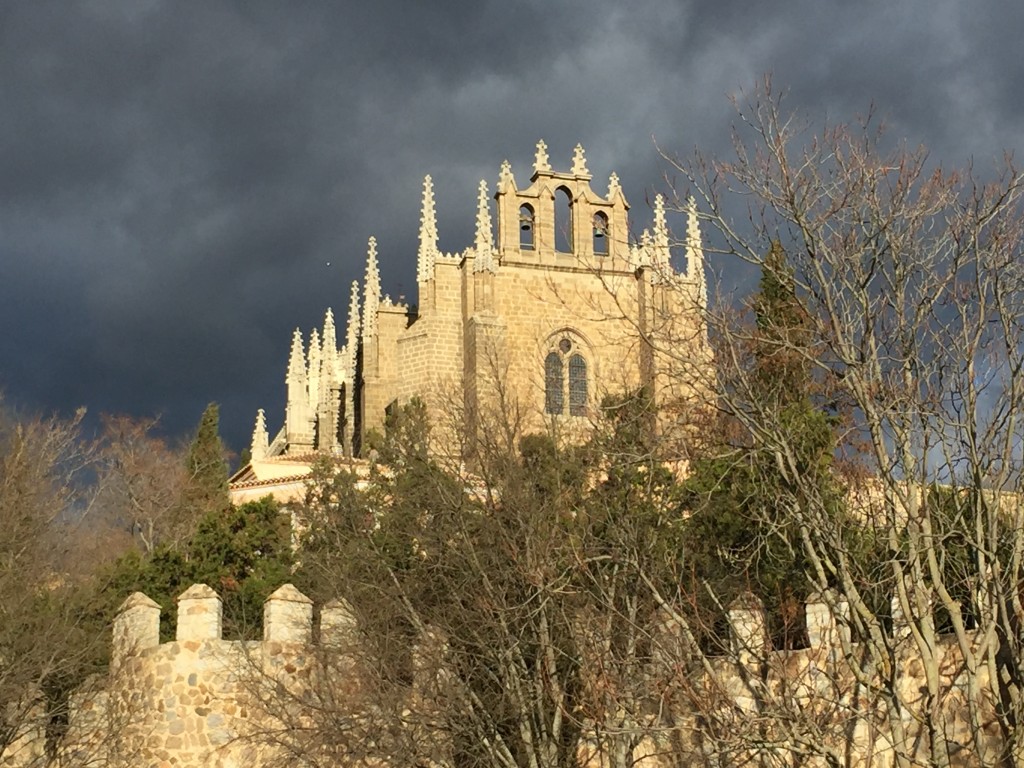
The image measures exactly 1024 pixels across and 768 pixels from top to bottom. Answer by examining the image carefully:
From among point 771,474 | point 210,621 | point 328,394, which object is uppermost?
point 328,394

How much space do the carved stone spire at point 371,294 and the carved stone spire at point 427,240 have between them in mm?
2264

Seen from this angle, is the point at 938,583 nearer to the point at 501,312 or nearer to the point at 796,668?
the point at 796,668

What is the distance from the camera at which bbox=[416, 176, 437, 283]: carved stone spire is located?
134 ft

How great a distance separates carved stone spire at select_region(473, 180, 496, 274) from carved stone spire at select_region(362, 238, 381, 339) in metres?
4.01

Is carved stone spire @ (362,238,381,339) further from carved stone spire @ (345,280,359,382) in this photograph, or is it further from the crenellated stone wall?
the crenellated stone wall

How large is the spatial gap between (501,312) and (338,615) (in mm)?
22539

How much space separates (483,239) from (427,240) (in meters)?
1.74

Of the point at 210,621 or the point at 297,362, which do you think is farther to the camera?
the point at 297,362

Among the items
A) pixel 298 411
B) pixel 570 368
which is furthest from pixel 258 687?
pixel 298 411

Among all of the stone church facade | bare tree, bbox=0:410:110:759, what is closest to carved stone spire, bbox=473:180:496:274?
A: the stone church facade

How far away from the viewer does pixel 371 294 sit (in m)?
43.8

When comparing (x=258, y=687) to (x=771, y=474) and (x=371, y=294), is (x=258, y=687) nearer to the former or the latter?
(x=771, y=474)

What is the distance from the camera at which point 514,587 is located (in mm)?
17906

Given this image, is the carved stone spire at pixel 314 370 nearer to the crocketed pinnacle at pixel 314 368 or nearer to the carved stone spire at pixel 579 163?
the crocketed pinnacle at pixel 314 368
